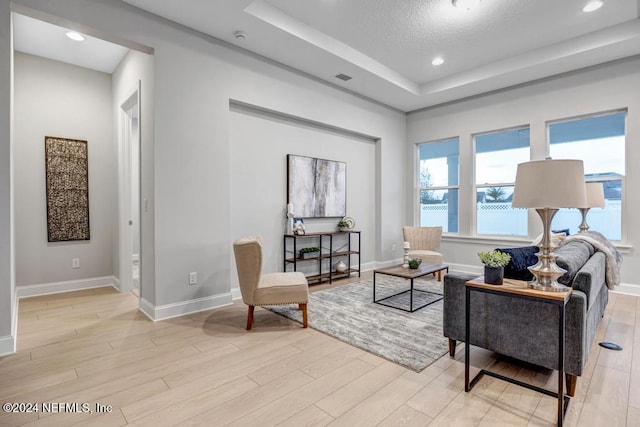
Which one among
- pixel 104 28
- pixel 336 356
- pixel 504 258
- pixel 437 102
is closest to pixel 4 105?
pixel 104 28

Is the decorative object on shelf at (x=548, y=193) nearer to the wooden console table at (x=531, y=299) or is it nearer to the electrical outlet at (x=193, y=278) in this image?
the wooden console table at (x=531, y=299)

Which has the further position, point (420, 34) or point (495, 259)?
point (420, 34)

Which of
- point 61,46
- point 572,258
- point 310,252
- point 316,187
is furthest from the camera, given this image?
point 316,187

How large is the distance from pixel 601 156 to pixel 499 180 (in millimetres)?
1291

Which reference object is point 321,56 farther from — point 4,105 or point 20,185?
point 20,185

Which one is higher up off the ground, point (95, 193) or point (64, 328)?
point (95, 193)

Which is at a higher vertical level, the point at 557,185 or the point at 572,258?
the point at 557,185

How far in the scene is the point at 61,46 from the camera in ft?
12.6

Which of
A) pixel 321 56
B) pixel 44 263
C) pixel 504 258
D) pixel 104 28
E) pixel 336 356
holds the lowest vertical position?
pixel 336 356

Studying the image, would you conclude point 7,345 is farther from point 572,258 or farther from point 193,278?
point 572,258

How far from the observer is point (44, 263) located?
162 inches

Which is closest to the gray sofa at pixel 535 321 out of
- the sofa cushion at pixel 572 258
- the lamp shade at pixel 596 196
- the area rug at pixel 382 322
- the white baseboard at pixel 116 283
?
the sofa cushion at pixel 572 258

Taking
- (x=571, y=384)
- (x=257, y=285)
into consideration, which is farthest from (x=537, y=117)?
(x=257, y=285)

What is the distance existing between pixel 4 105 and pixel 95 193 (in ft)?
7.60
